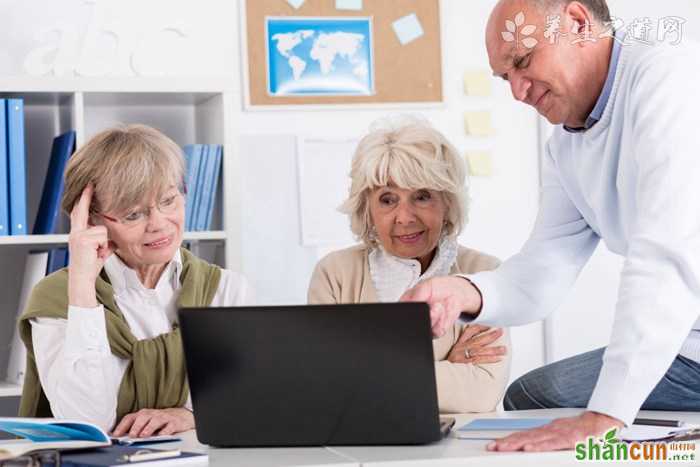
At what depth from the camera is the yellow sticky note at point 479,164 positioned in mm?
3695

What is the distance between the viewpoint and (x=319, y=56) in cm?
356

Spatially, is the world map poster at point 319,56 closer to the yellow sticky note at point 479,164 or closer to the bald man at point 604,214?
the yellow sticky note at point 479,164

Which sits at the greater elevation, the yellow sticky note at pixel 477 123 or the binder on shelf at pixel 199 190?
the yellow sticky note at pixel 477 123

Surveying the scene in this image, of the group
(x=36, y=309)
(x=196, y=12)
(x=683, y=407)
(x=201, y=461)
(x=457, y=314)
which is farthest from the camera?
(x=196, y=12)

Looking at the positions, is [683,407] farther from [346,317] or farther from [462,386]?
[346,317]

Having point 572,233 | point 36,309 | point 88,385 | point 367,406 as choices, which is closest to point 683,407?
point 572,233

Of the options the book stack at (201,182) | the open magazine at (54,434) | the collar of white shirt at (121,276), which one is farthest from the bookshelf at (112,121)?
the open magazine at (54,434)

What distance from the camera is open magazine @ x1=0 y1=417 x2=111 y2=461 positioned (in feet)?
5.16

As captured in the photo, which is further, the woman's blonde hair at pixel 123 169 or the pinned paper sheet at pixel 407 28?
the pinned paper sheet at pixel 407 28

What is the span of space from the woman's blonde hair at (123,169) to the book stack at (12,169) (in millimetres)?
657

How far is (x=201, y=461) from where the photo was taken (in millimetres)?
1488

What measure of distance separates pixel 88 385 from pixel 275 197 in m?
1.52

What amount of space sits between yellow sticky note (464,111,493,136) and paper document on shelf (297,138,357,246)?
15.7 inches

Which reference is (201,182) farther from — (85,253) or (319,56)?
(85,253)
